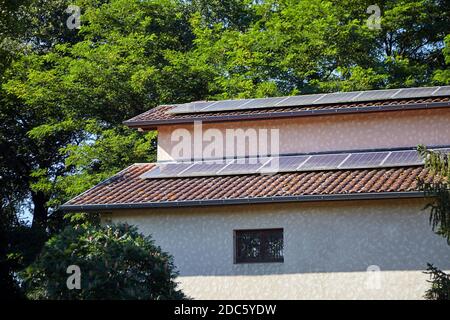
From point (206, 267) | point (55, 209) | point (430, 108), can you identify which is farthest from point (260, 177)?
point (55, 209)

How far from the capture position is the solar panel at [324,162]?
21328 millimetres

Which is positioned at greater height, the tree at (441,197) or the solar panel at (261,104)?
the solar panel at (261,104)

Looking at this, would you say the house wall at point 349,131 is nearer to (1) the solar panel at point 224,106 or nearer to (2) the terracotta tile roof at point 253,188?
(1) the solar panel at point 224,106

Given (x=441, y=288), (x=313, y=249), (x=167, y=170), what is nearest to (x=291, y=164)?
(x=313, y=249)

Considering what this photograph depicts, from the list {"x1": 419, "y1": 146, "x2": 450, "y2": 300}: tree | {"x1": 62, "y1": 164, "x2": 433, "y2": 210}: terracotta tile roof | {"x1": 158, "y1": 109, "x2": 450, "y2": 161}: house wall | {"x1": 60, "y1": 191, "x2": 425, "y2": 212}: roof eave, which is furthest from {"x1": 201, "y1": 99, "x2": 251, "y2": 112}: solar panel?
{"x1": 419, "y1": 146, "x2": 450, "y2": 300}: tree

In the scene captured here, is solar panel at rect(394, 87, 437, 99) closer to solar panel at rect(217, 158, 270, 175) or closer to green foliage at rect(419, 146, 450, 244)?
solar panel at rect(217, 158, 270, 175)

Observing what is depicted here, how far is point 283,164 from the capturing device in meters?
22.1

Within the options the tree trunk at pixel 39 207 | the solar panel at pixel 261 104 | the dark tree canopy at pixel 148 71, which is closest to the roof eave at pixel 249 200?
the solar panel at pixel 261 104

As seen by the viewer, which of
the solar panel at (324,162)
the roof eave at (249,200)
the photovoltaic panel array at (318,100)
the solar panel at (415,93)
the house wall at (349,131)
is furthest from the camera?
the photovoltaic panel array at (318,100)

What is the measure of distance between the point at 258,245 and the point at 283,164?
2921 millimetres

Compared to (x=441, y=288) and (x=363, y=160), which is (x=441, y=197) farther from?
(x=363, y=160)

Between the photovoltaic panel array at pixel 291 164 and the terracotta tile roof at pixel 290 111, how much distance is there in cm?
122

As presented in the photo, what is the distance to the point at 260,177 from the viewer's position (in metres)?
21.4
